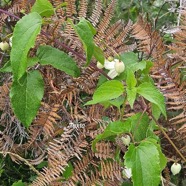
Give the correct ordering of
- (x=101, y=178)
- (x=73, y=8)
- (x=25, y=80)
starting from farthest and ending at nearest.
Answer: (x=73, y=8)
(x=101, y=178)
(x=25, y=80)

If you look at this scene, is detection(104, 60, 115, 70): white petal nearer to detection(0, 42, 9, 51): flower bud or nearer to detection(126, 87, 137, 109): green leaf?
detection(126, 87, 137, 109): green leaf

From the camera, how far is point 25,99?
98 cm

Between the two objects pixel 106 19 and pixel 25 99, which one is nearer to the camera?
pixel 25 99

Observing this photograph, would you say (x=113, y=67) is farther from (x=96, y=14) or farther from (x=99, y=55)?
(x=96, y=14)

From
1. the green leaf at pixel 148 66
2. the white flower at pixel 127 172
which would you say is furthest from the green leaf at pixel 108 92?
the white flower at pixel 127 172

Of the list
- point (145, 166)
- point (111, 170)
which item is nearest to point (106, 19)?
point (111, 170)

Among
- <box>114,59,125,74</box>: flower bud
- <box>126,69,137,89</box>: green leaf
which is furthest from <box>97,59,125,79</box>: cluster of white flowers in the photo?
<box>126,69,137,89</box>: green leaf

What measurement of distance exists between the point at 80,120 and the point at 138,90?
0.33 meters

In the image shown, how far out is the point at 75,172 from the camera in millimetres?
1104

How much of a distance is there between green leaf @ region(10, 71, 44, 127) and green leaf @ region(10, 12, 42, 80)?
9 cm

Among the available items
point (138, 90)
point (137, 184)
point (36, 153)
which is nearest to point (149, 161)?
point (137, 184)

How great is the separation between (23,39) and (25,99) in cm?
16

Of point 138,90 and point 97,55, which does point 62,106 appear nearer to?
point 97,55

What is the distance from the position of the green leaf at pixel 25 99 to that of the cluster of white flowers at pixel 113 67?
0.56ft
